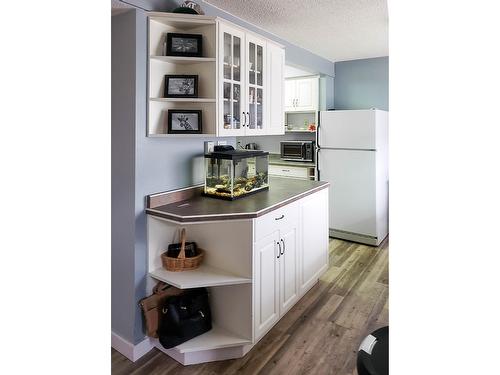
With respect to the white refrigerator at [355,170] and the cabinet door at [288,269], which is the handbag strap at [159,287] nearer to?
→ the cabinet door at [288,269]

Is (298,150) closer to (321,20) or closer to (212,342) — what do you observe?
(321,20)

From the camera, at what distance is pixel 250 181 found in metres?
2.83

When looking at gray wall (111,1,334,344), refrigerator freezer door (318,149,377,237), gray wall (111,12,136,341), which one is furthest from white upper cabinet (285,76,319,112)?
gray wall (111,12,136,341)

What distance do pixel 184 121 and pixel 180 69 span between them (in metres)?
0.37

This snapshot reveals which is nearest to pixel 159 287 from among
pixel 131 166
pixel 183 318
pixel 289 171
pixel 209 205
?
pixel 183 318

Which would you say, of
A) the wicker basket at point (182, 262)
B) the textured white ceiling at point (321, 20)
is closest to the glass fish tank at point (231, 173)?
the wicker basket at point (182, 262)

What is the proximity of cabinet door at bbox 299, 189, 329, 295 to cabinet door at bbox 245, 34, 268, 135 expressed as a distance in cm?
71

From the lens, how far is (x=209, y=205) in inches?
93.4

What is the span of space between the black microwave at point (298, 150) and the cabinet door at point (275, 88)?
1.63 metres

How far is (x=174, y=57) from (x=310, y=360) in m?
2.06

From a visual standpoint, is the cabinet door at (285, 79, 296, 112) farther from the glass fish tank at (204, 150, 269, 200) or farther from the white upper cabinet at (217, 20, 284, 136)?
the glass fish tank at (204, 150, 269, 200)

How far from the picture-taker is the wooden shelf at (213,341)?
2156mm
